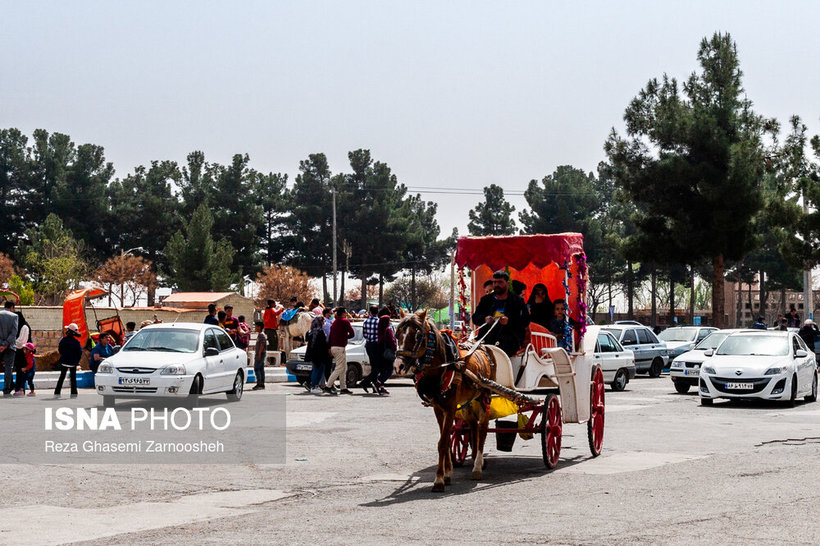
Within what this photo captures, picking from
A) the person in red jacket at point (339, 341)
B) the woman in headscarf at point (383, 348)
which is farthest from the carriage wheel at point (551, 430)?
the person in red jacket at point (339, 341)

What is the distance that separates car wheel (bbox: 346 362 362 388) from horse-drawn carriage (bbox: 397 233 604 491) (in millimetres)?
12512

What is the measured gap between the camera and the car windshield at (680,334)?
38.6m

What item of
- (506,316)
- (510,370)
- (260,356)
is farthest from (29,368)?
(510,370)

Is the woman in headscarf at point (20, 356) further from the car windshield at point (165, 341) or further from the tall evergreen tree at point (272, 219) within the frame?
the tall evergreen tree at point (272, 219)

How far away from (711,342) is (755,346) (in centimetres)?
530

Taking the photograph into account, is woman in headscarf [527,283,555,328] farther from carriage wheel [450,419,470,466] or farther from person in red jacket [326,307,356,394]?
person in red jacket [326,307,356,394]

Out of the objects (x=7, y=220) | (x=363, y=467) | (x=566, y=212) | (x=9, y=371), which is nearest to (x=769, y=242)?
(x=566, y=212)

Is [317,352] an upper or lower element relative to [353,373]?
upper

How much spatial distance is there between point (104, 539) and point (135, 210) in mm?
80593

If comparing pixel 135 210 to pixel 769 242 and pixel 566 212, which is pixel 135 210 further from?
pixel 769 242

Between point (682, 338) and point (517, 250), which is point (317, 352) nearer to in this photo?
point (517, 250)

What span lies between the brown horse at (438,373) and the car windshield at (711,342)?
59.7ft

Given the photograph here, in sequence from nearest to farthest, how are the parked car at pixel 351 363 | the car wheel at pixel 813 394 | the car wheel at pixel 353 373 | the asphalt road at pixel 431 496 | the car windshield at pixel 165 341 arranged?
the asphalt road at pixel 431 496
the car windshield at pixel 165 341
the car wheel at pixel 813 394
the parked car at pixel 351 363
the car wheel at pixel 353 373

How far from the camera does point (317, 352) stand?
969 inches
